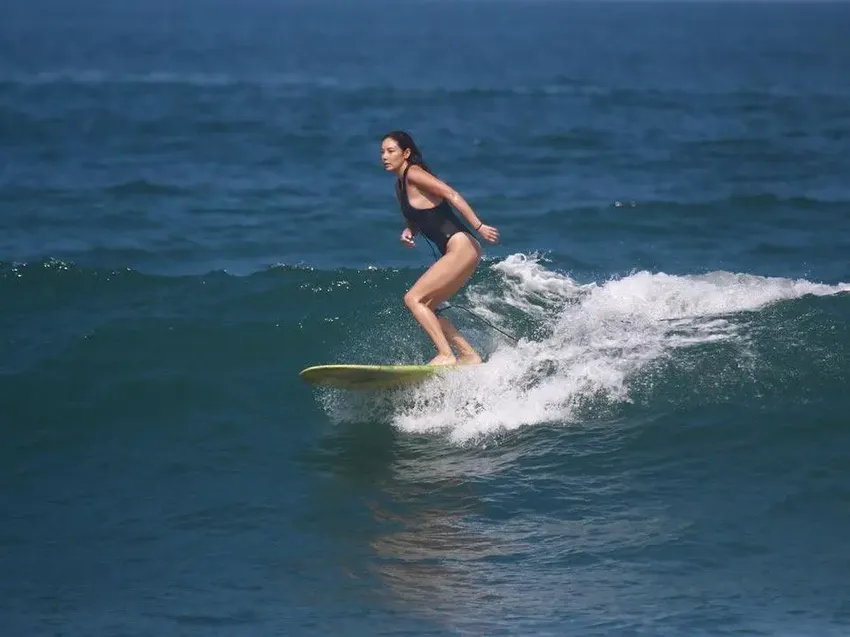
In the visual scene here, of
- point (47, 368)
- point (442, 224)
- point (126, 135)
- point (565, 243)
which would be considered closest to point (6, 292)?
point (47, 368)

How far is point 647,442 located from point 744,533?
5.18 feet

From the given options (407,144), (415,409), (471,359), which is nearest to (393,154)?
(407,144)

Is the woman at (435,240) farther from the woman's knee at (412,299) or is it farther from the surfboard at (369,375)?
the surfboard at (369,375)

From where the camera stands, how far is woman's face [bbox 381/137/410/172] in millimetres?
9305

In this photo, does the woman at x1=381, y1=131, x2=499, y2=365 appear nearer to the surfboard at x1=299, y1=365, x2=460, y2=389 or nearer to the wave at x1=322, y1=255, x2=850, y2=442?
the surfboard at x1=299, y1=365, x2=460, y2=389

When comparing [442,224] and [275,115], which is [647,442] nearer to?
[442,224]

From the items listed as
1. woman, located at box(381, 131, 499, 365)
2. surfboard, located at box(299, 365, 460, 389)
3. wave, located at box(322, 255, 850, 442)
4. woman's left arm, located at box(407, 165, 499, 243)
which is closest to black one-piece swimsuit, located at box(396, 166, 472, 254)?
woman, located at box(381, 131, 499, 365)

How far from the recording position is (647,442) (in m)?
9.52

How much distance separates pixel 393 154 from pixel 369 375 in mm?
1701

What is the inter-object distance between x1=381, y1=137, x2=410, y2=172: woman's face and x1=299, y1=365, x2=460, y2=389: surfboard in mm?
1522

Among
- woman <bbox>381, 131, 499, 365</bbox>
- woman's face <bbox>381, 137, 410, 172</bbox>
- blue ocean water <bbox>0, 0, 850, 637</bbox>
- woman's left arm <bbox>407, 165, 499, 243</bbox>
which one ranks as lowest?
blue ocean water <bbox>0, 0, 850, 637</bbox>

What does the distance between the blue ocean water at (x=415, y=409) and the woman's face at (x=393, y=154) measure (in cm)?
172

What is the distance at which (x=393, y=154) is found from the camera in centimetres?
932

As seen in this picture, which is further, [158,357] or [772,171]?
[772,171]
